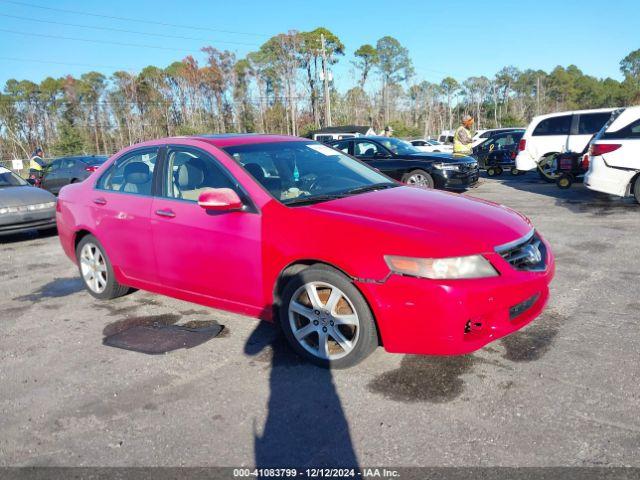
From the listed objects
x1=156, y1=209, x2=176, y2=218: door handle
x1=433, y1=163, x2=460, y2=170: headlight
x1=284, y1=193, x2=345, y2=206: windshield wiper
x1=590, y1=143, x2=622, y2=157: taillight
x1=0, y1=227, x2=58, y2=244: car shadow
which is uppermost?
x1=590, y1=143, x2=622, y2=157: taillight

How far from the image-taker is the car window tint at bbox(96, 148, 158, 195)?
14.5 ft

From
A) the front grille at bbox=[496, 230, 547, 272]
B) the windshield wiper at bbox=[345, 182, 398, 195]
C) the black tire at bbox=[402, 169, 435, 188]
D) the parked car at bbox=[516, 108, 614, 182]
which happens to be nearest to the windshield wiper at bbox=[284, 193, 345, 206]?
the windshield wiper at bbox=[345, 182, 398, 195]

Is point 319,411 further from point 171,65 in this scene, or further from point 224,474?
point 171,65

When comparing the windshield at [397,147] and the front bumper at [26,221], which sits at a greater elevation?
the windshield at [397,147]

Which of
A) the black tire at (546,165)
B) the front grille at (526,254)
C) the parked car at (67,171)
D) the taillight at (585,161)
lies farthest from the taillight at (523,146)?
the parked car at (67,171)

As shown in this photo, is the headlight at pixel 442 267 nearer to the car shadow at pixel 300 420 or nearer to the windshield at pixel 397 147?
the car shadow at pixel 300 420

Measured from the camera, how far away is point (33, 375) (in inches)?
139

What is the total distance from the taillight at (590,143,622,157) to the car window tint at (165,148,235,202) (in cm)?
763

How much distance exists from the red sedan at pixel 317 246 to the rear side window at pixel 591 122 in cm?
1035

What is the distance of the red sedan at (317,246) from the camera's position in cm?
297

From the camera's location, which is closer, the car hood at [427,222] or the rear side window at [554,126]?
the car hood at [427,222]

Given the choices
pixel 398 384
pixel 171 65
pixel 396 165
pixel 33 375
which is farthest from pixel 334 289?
pixel 171 65

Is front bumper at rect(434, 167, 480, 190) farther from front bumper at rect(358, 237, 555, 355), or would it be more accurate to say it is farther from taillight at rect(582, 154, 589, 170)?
front bumper at rect(358, 237, 555, 355)

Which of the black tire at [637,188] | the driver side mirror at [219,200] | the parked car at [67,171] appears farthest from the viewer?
the parked car at [67,171]
